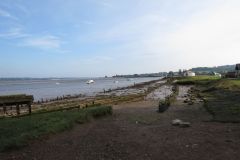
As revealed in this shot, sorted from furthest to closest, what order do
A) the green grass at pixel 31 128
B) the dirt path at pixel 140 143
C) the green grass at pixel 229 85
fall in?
the green grass at pixel 229 85, the green grass at pixel 31 128, the dirt path at pixel 140 143

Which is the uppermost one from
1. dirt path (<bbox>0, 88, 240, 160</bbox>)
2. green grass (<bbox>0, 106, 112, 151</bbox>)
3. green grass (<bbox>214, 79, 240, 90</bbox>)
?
green grass (<bbox>0, 106, 112, 151</bbox>)

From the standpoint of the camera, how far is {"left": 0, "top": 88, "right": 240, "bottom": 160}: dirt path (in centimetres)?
1277

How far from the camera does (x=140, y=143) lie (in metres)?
15.1

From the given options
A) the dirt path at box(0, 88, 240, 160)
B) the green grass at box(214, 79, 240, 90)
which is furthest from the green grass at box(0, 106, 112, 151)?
the green grass at box(214, 79, 240, 90)

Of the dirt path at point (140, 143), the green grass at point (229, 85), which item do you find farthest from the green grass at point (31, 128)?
the green grass at point (229, 85)

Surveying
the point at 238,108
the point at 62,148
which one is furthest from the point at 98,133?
the point at 238,108

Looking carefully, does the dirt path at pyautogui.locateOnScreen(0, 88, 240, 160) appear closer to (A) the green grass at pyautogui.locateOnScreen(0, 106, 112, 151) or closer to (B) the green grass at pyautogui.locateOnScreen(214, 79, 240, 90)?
(A) the green grass at pyautogui.locateOnScreen(0, 106, 112, 151)

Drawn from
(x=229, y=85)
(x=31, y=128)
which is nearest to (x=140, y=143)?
(x=31, y=128)

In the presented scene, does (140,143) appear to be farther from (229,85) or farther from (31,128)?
(229,85)

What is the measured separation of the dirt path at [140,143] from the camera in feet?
41.9

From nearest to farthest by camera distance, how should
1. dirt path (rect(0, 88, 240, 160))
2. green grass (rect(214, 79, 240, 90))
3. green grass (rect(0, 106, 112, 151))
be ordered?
dirt path (rect(0, 88, 240, 160)) < green grass (rect(0, 106, 112, 151)) < green grass (rect(214, 79, 240, 90))

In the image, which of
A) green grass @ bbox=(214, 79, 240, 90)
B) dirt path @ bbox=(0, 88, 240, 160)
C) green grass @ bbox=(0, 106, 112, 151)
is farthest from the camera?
green grass @ bbox=(214, 79, 240, 90)

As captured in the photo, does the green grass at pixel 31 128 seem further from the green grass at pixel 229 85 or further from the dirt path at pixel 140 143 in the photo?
the green grass at pixel 229 85

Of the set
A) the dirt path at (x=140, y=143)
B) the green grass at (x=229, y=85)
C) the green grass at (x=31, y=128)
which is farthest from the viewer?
the green grass at (x=229, y=85)
